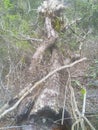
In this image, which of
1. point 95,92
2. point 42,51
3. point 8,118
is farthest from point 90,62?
point 8,118

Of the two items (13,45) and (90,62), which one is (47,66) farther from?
(90,62)

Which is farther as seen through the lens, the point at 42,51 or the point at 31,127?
the point at 42,51

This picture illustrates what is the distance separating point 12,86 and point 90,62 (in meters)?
2.33

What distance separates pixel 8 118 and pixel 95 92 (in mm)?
1887

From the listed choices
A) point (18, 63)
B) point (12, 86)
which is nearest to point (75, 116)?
point (12, 86)

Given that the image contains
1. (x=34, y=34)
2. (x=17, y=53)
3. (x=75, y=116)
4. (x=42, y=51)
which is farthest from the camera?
(x=34, y=34)

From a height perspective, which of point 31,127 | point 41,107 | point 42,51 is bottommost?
point 31,127

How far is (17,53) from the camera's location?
6105 mm

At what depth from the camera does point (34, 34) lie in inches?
259

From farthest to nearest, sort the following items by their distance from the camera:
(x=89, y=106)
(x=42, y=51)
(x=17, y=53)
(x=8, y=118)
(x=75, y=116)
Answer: (x=17, y=53)
(x=42, y=51)
(x=89, y=106)
(x=8, y=118)
(x=75, y=116)

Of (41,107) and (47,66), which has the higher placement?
(47,66)

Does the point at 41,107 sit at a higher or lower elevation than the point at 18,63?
lower

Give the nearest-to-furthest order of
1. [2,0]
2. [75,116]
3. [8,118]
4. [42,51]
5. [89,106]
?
[75,116]
[8,118]
[89,106]
[42,51]
[2,0]

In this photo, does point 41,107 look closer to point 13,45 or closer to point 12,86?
point 12,86
